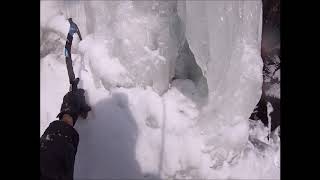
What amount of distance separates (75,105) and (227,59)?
0.75m

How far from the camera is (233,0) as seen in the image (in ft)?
5.83

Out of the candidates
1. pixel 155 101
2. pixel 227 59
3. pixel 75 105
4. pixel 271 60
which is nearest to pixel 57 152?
pixel 75 105

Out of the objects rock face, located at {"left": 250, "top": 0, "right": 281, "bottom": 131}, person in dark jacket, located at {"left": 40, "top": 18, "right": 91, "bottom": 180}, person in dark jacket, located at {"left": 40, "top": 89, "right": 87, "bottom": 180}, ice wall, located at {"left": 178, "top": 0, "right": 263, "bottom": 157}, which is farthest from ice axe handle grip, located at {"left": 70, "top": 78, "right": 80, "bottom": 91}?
rock face, located at {"left": 250, "top": 0, "right": 281, "bottom": 131}

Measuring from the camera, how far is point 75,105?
1976 millimetres

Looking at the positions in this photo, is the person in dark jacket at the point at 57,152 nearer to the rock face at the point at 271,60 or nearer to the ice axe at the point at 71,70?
the ice axe at the point at 71,70

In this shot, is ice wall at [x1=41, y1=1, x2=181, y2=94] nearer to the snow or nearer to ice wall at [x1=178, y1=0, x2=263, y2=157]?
the snow

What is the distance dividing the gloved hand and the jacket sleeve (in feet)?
0.82

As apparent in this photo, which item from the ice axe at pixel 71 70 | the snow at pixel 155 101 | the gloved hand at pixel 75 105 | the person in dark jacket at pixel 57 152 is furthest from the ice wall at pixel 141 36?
the person in dark jacket at pixel 57 152

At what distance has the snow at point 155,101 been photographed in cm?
194

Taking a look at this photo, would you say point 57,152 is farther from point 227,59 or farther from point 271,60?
point 271,60

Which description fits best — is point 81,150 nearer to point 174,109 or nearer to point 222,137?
point 174,109

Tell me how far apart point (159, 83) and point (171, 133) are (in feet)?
0.86
